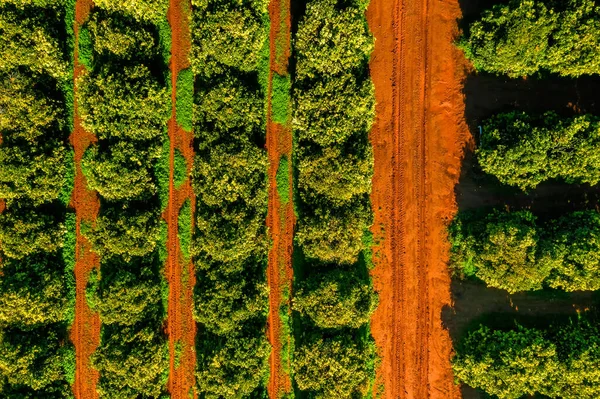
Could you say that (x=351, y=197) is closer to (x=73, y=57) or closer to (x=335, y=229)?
(x=335, y=229)

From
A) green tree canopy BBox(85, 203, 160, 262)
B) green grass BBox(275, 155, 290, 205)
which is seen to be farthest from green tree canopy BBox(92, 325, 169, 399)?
green grass BBox(275, 155, 290, 205)

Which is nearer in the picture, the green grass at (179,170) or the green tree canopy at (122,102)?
the green tree canopy at (122,102)

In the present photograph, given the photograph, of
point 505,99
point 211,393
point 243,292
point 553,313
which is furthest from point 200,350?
point 505,99

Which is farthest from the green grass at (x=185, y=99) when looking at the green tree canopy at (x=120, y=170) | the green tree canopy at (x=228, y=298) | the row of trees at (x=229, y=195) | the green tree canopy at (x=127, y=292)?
the green tree canopy at (x=228, y=298)

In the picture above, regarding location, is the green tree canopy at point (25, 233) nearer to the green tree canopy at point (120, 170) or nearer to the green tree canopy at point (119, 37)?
the green tree canopy at point (120, 170)

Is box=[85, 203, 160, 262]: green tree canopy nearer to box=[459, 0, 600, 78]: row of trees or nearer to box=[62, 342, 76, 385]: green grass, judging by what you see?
box=[62, 342, 76, 385]: green grass

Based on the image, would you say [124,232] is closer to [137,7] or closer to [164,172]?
[164,172]
